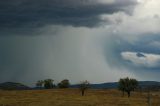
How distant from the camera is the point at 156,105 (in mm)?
94625

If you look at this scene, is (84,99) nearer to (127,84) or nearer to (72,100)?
(72,100)

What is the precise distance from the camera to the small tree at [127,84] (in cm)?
Answer: 14838

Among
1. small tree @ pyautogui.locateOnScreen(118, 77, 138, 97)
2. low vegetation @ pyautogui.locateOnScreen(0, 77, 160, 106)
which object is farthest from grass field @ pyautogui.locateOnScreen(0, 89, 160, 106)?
small tree @ pyautogui.locateOnScreen(118, 77, 138, 97)

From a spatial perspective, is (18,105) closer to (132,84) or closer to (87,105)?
(87,105)

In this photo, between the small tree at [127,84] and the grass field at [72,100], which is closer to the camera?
the grass field at [72,100]

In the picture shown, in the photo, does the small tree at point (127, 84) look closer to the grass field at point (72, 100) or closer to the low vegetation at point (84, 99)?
the low vegetation at point (84, 99)

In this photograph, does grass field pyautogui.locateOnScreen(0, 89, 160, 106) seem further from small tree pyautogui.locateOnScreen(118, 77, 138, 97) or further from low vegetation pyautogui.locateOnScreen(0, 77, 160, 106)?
small tree pyautogui.locateOnScreen(118, 77, 138, 97)

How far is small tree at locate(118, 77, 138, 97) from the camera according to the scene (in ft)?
487

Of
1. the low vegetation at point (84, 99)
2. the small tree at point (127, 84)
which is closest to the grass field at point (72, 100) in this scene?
the low vegetation at point (84, 99)

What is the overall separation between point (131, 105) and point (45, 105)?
2282cm

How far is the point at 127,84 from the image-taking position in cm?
14850

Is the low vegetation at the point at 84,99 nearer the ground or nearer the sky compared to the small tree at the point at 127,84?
nearer the ground

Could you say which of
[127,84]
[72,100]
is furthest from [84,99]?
[127,84]

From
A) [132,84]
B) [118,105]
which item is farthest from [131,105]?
[132,84]
